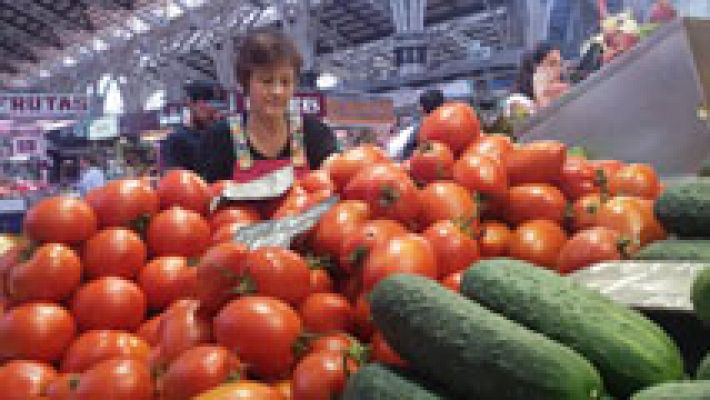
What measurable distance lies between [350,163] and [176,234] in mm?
534

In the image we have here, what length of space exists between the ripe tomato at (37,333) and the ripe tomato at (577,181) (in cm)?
135

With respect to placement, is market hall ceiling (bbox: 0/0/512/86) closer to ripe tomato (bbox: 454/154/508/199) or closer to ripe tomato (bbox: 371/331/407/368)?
ripe tomato (bbox: 454/154/508/199)

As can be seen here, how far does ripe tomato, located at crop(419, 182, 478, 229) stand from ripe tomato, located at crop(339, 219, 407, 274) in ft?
0.49

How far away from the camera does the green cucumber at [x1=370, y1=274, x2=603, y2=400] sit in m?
1.09

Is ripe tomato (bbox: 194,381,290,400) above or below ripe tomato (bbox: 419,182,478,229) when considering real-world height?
below

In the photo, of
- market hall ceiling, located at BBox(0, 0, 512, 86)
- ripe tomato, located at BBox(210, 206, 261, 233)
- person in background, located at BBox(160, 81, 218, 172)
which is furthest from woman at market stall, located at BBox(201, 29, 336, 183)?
market hall ceiling, located at BBox(0, 0, 512, 86)

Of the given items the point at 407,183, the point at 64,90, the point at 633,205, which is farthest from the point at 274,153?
the point at 64,90

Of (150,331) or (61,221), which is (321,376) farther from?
(61,221)

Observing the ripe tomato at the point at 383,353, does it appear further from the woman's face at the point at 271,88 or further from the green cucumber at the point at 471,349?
the woman's face at the point at 271,88

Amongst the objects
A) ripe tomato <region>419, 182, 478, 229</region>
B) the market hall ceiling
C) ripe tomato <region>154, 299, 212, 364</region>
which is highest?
the market hall ceiling

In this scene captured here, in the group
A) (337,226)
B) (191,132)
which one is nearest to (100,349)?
(337,226)

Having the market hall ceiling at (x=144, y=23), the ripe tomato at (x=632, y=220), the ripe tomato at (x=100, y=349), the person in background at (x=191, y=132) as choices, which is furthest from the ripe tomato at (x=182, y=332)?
the market hall ceiling at (x=144, y=23)

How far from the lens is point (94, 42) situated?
3500 cm

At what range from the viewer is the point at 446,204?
192cm
